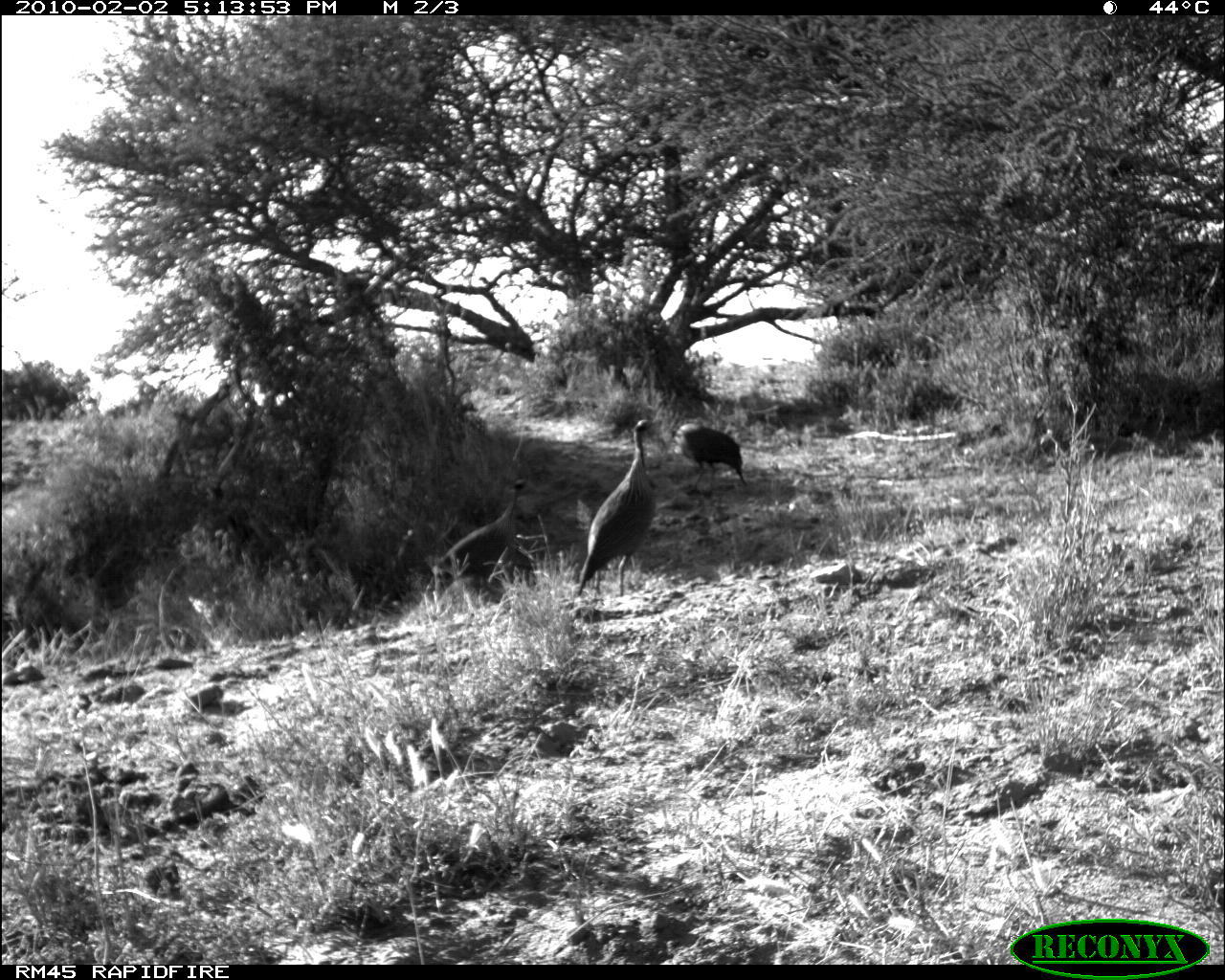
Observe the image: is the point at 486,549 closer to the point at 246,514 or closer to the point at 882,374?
the point at 246,514

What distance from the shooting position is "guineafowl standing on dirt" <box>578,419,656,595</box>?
540cm

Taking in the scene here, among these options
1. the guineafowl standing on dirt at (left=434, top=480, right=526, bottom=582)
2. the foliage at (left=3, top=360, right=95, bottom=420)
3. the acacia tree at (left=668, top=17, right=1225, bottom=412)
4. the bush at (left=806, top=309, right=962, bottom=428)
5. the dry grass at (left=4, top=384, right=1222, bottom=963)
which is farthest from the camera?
the foliage at (left=3, top=360, right=95, bottom=420)

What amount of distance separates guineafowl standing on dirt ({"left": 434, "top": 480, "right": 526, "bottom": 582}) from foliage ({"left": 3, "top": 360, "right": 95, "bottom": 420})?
7990 millimetres

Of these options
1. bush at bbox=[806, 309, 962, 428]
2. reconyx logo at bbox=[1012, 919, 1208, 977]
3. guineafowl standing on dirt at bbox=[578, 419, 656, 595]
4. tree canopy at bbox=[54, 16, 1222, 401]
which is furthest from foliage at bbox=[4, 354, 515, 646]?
reconyx logo at bbox=[1012, 919, 1208, 977]

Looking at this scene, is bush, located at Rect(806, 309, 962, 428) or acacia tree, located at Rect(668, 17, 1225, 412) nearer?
acacia tree, located at Rect(668, 17, 1225, 412)

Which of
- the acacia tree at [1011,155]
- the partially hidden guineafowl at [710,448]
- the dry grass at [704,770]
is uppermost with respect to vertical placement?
the acacia tree at [1011,155]

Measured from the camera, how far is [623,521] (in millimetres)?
5441

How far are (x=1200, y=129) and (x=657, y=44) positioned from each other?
4.23 m

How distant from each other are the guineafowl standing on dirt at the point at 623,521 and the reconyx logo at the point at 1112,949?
12.2ft

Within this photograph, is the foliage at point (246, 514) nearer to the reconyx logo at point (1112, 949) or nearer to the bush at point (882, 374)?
the bush at point (882, 374)

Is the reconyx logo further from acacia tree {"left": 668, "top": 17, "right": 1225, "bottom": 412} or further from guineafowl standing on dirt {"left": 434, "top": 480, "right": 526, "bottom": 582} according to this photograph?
acacia tree {"left": 668, "top": 17, "right": 1225, "bottom": 412}

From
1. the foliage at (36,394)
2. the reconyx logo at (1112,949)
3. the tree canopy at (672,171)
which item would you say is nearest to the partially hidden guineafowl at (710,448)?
the tree canopy at (672,171)

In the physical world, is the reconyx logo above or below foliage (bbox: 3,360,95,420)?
below

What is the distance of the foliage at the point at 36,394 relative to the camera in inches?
527
